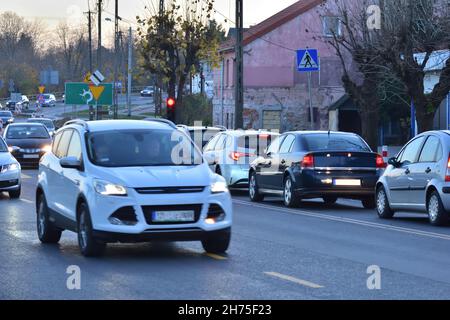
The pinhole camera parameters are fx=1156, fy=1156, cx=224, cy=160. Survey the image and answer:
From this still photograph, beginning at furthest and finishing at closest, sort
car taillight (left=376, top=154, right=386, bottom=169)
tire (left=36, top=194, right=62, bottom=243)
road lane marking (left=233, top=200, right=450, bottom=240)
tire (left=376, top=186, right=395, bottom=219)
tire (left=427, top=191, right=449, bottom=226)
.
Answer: car taillight (left=376, top=154, right=386, bottom=169)
tire (left=376, top=186, right=395, bottom=219)
tire (left=427, top=191, right=449, bottom=226)
road lane marking (left=233, top=200, right=450, bottom=240)
tire (left=36, top=194, right=62, bottom=243)

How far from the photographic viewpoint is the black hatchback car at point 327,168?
23156 mm

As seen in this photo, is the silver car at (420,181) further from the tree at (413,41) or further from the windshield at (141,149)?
the tree at (413,41)

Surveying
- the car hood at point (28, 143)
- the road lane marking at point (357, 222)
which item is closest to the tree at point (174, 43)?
the car hood at point (28, 143)

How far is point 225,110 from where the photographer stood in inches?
2712

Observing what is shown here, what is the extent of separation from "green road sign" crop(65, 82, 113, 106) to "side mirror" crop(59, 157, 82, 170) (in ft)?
132

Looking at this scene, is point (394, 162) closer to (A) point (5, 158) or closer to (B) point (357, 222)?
(B) point (357, 222)

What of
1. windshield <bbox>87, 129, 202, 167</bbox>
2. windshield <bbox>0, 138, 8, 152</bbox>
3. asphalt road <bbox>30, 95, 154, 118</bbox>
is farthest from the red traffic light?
asphalt road <bbox>30, 95, 154, 118</bbox>

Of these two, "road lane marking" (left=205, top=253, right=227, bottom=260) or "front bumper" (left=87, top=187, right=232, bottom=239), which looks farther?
"road lane marking" (left=205, top=253, right=227, bottom=260)

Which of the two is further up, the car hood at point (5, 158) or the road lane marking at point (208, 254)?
the car hood at point (5, 158)

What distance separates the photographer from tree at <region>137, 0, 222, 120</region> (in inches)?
2330

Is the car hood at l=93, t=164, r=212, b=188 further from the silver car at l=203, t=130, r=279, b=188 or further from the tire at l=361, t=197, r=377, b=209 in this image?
the silver car at l=203, t=130, r=279, b=188

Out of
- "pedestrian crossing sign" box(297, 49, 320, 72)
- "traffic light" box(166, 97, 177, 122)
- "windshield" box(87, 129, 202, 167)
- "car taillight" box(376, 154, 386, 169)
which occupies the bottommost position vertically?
"car taillight" box(376, 154, 386, 169)

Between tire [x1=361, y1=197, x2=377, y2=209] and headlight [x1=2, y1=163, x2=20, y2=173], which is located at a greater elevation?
headlight [x1=2, y1=163, x2=20, y2=173]

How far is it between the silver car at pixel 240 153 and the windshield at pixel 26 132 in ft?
45.0
